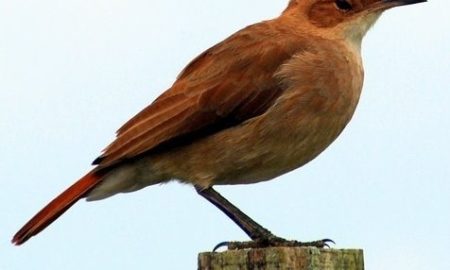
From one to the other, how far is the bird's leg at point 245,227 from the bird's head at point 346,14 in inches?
75.3

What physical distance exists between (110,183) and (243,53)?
5.37 feet

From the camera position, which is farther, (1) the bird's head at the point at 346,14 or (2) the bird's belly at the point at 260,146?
(1) the bird's head at the point at 346,14

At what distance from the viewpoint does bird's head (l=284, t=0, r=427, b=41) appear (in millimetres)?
9547

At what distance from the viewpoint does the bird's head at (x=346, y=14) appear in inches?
376

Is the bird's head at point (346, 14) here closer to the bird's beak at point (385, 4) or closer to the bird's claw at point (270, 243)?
the bird's beak at point (385, 4)

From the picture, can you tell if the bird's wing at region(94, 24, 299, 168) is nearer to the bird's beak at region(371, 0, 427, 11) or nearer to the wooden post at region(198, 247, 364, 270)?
the bird's beak at region(371, 0, 427, 11)

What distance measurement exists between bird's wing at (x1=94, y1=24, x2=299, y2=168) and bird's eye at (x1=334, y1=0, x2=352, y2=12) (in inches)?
35.1

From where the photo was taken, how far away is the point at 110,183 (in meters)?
8.56

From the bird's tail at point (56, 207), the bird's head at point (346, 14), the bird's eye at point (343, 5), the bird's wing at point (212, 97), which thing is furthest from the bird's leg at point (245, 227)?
the bird's eye at point (343, 5)

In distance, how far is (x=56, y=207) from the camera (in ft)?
26.8

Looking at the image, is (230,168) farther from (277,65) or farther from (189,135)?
(277,65)

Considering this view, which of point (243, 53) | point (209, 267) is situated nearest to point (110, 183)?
point (243, 53)

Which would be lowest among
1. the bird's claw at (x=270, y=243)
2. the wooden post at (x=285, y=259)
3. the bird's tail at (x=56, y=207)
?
the wooden post at (x=285, y=259)

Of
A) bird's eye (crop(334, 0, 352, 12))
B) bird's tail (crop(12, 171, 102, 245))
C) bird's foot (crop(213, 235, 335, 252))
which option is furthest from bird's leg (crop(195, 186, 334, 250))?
bird's eye (crop(334, 0, 352, 12))
